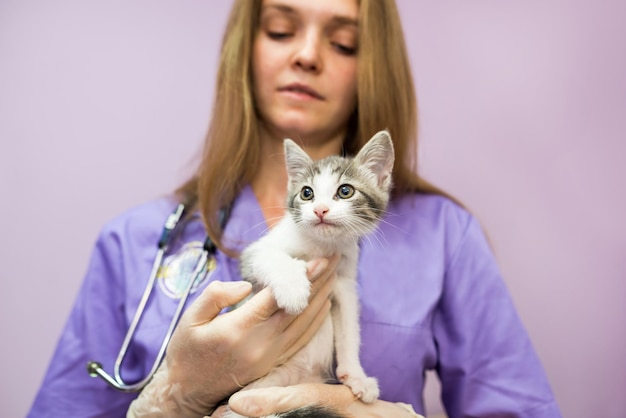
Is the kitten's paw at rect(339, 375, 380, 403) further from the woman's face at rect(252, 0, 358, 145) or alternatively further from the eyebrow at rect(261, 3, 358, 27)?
the eyebrow at rect(261, 3, 358, 27)

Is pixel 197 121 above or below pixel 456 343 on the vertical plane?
above

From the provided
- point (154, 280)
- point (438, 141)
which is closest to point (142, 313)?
point (154, 280)

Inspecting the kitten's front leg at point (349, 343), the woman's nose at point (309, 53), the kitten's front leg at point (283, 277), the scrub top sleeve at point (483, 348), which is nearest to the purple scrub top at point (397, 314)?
the scrub top sleeve at point (483, 348)

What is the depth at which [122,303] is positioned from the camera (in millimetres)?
1341

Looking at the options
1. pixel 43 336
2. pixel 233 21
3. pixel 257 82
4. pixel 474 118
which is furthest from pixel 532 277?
pixel 43 336

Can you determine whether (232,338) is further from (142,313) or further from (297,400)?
(142,313)

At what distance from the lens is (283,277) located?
2.90ft

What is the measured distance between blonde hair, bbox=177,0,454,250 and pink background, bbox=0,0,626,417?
343 millimetres

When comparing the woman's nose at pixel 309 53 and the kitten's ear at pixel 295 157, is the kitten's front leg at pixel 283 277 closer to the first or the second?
the kitten's ear at pixel 295 157

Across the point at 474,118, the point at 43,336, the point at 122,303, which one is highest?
the point at 474,118

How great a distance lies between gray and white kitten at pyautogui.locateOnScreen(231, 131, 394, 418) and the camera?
0.86 metres

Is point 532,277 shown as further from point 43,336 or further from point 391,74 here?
point 43,336

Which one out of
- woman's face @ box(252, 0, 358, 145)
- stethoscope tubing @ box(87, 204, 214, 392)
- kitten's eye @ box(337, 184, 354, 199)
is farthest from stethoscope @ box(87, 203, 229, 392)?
kitten's eye @ box(337, 184, 354, 199)

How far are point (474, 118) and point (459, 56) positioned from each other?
194 mm
